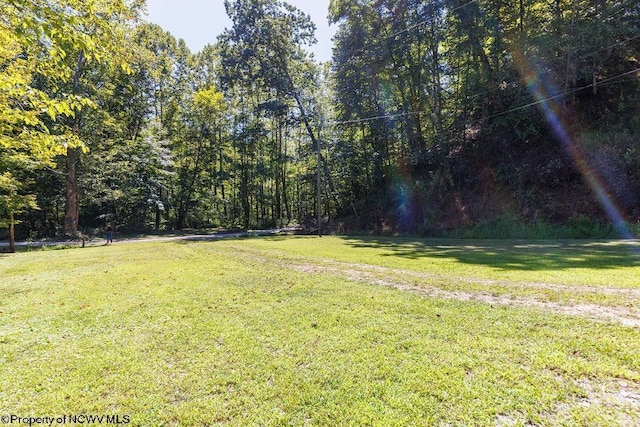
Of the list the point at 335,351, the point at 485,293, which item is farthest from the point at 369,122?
the point at 335,351

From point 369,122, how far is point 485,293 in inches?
840

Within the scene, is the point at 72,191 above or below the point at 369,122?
below

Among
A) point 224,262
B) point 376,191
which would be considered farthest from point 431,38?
point 224,262

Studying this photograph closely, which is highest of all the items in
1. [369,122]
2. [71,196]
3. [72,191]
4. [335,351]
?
[369,122]

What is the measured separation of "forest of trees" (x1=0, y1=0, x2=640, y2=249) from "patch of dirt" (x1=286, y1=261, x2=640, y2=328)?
18.9ft

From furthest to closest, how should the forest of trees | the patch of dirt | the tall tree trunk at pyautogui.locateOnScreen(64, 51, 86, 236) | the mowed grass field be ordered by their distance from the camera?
the tall tree trunk at pyautogui.locateOnScreen(64, 51, 86, 236) < the forest of trees < the patch of dirt < the mowed grass field

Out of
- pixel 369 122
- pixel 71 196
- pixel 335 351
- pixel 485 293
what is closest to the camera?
pixel 335 351

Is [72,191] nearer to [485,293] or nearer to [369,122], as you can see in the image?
[369,122]

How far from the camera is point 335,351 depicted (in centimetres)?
338

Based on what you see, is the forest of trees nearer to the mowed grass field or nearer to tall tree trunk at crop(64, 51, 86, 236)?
tall tree trunk at crop(64, 51, 86, 236)

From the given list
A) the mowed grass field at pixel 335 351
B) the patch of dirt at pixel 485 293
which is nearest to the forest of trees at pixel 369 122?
the mowed grass field at pixel 335 351

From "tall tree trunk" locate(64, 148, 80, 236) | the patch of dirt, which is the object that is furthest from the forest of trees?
the patch of dirt

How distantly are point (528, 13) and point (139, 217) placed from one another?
32192 mm

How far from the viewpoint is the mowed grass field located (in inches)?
95.3
